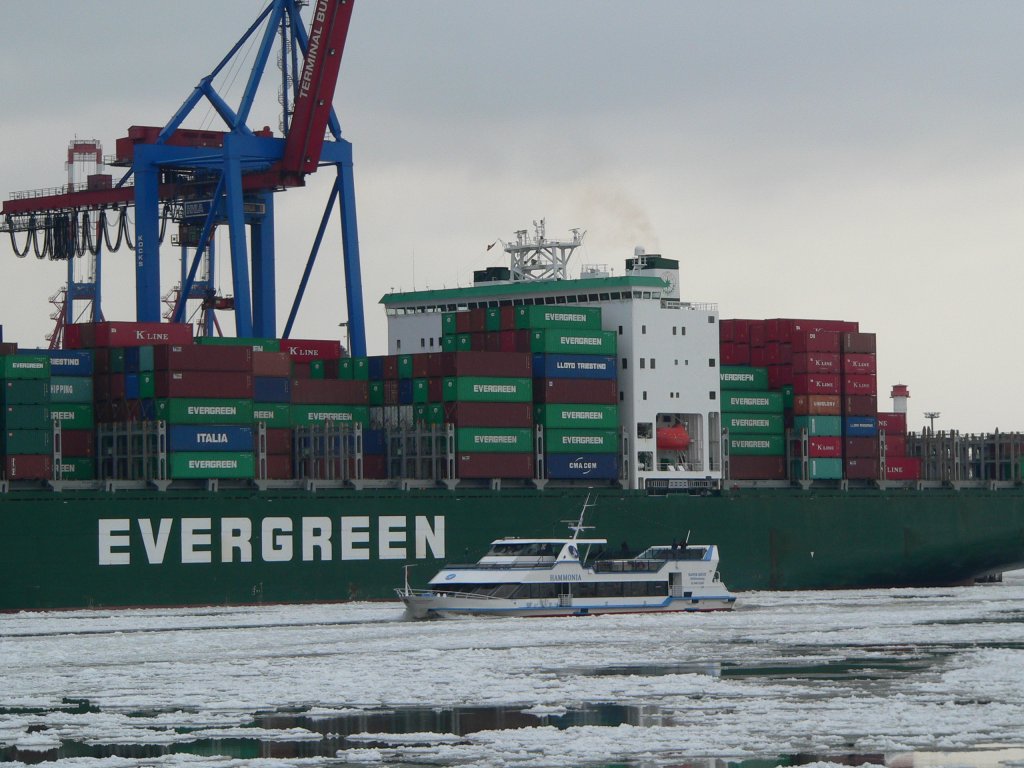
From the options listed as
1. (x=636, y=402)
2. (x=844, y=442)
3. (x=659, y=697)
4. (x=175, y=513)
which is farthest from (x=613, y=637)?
(x=844, y=442)

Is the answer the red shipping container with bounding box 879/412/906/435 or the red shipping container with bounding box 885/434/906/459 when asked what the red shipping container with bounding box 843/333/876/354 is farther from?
the red shipping container with bounding box 885/434/906/459

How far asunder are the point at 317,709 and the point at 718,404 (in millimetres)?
34960

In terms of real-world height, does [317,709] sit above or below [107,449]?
below

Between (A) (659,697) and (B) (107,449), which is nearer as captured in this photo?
(A) (659,697)

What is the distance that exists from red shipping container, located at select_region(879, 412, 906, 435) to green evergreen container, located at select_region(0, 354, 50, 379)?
30.0 m

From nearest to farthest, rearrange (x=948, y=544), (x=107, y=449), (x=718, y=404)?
(x=107, y=449) → (x=718, y=404) → (x=948, y=544)

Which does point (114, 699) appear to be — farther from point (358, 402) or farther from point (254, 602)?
point (358, 402)

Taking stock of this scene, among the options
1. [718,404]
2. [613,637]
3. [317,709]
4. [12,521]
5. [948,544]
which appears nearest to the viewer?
[317,709]

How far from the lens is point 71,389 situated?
52188 millimetres

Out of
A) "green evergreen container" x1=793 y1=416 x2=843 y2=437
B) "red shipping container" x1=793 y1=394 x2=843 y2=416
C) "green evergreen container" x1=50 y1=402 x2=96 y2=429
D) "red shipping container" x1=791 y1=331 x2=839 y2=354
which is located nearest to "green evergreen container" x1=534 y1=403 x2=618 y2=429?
"red shipping container" x1=793 y1=394 x2=843 y2=416

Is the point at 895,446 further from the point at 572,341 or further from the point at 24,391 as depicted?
the point at 24,391

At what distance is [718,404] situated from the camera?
61.6 metres

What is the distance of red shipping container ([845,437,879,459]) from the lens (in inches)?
2507

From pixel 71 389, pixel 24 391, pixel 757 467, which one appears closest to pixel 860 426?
pixel 757 467
